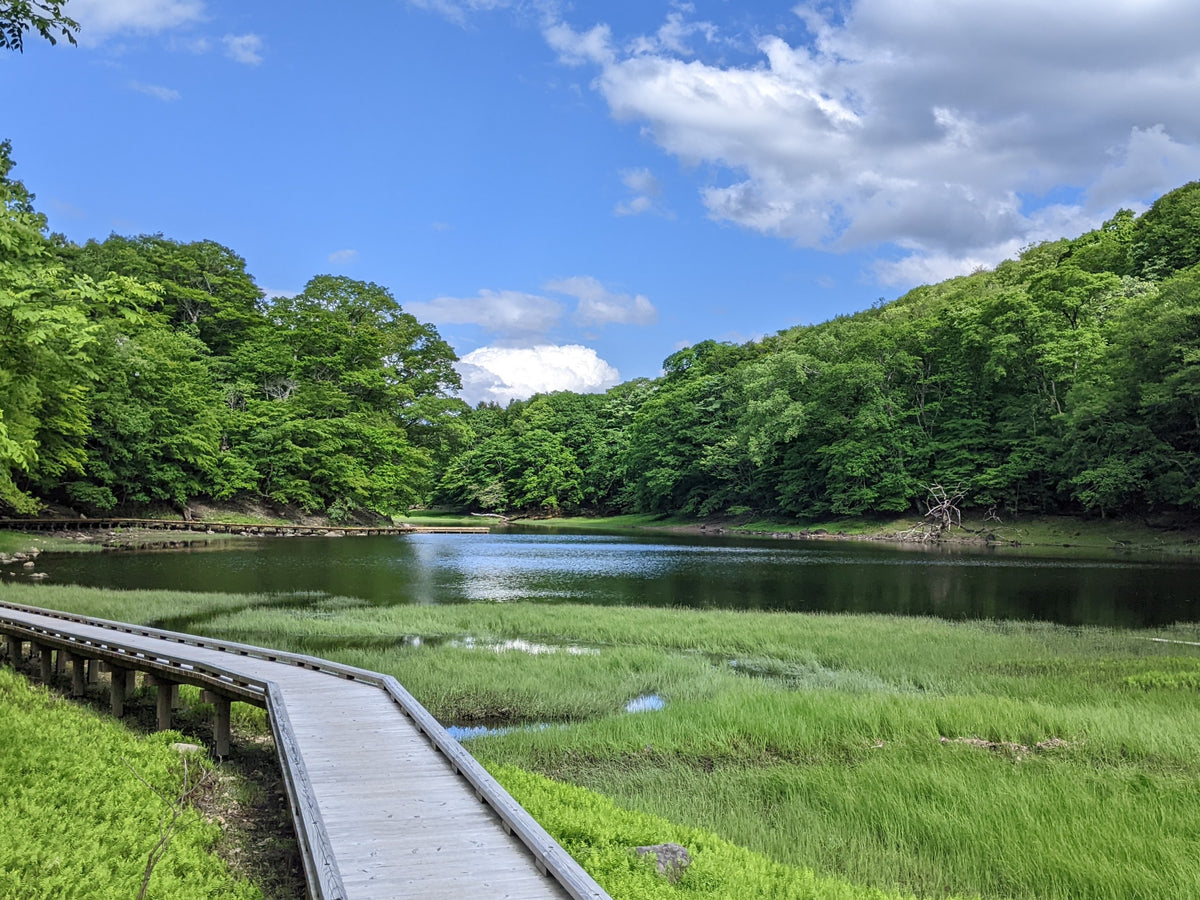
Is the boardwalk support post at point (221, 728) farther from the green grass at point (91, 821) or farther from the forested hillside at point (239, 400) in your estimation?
the forested hillside at point (239, 400)

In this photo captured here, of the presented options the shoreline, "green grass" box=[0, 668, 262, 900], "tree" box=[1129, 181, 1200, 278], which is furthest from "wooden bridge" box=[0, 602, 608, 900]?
"tree" box=[1129, 181, 1200, 278]

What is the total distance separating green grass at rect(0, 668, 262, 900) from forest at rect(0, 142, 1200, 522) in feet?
79.4

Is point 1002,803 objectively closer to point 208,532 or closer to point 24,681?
point 24,681

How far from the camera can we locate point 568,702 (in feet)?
39.2

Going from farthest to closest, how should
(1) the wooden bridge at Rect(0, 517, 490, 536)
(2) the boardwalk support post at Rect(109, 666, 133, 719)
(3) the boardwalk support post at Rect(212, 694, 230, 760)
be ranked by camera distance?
(1) the wooden bridge at Rect(0, 517, 490, 536)
(2) the boardwalk support post at Rect(109, 666, 133, 719)
(3) the boardwalk support post at Rect(212, 694, 230, 760)

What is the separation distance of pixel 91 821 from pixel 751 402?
63.4 metres

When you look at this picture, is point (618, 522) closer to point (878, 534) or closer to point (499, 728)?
point (878, 534)

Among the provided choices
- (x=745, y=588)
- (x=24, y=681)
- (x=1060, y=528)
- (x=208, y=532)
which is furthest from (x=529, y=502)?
(x=24, y=681)

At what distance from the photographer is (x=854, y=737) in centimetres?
989

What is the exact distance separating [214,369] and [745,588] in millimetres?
50820

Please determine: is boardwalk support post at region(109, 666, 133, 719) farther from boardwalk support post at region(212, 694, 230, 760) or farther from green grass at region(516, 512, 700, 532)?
green grass at region(516, 512, 700, 532)

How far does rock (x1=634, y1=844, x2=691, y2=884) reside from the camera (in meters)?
5.70

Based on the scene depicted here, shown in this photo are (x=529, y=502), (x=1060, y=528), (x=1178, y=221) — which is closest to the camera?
(x=1060, y=528)

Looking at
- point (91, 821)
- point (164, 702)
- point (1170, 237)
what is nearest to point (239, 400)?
point (164, 702)
